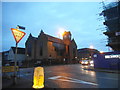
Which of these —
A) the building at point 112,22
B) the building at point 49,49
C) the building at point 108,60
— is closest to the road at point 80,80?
the building at point 108,60

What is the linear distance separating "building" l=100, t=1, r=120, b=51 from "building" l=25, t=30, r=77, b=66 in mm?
23932

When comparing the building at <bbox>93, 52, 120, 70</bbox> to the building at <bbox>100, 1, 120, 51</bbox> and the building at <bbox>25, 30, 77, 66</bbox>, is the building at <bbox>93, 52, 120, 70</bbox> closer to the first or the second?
the building at <bbox>100, 1, 120, 51</bbox>

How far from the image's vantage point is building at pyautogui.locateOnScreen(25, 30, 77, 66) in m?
43.9

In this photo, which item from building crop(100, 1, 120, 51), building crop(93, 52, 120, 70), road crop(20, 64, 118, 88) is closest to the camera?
road crop(20, 64, 118, 88)

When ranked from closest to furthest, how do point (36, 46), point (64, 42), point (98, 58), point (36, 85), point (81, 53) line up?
point (36, 85), point (98, 58), point (36, 46), point (64, 42), point (81, 53)

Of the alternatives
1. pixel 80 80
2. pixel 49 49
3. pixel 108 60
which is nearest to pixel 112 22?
pixel 108 60

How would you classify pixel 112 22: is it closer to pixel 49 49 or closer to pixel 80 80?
pixel 49 49

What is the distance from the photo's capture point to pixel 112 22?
3102 cm

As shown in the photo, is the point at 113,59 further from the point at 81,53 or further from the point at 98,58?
the point at 81,53

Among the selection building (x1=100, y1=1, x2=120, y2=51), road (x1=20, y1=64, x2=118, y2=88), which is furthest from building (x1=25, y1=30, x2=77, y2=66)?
road (x1=20, y1=64, x2=118, y2=88)

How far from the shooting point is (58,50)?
5006 centimetres

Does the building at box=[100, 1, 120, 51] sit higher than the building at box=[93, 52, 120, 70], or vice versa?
the building at box=[100, 1, 120, 51]

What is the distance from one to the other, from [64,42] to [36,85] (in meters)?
52.0

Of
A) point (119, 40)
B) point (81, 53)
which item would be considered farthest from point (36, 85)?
point (81, 53)
